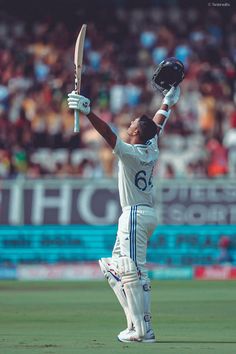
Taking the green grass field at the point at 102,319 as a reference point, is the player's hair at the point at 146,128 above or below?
above

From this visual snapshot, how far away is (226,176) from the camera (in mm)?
18688

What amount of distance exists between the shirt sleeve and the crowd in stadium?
380 inches

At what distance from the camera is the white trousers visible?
29.6 feet

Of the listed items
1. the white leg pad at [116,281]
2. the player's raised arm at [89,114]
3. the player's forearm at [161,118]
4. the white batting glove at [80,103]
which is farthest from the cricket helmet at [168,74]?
the white leg pad at [116,281]

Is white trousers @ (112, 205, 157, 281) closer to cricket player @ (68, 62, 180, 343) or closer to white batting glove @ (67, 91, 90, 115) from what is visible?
cricket player @ (68, 62, 180, 343)

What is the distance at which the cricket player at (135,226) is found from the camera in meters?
8.93

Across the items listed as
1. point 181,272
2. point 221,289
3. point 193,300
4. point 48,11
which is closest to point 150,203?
point 193,300

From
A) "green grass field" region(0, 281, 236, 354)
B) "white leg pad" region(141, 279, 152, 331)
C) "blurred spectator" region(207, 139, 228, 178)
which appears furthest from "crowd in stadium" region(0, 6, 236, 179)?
"white leg pad" region(141, 279, 152, 331)

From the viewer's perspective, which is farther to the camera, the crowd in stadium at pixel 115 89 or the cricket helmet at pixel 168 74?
the crowd in stadium at pixel 115 89

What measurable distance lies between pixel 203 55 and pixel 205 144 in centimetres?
273

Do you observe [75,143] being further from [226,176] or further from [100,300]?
[100,300]

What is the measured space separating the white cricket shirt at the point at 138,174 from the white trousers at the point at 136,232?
0.08m

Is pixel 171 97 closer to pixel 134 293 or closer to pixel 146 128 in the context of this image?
pixel 146 128

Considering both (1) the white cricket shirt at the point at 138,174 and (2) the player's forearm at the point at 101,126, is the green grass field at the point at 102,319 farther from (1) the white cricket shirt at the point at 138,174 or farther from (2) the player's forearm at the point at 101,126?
(2) the player's forearm at the point at 101,126
